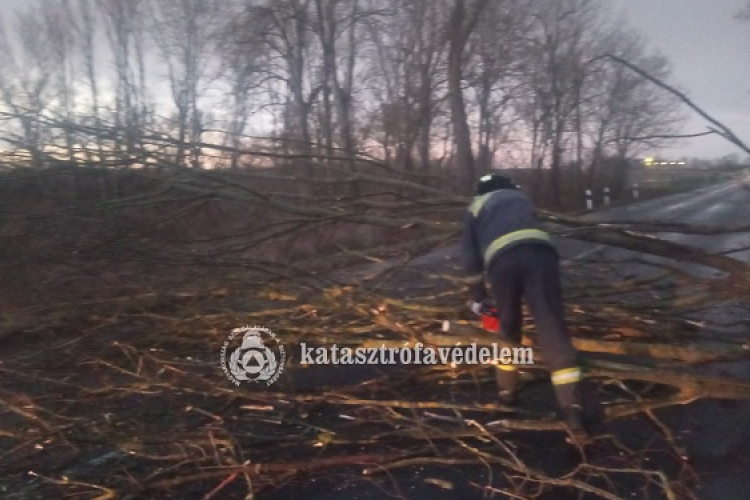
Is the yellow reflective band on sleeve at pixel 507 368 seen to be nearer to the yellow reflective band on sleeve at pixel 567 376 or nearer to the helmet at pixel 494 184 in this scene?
the yellow reflective band on sleeve at pixel 567 376

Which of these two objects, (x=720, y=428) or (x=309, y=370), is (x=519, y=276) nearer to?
(x=720, y=428)

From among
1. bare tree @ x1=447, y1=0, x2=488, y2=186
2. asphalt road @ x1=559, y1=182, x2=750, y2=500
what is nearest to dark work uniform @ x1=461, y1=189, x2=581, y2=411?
asphalt road @ x1=559, y1=182, x2=750, y2=500

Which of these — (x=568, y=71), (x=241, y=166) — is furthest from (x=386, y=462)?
(x=568, y=71)

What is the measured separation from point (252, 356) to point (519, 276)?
2.03 meters

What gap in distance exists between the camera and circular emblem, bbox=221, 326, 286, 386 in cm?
507

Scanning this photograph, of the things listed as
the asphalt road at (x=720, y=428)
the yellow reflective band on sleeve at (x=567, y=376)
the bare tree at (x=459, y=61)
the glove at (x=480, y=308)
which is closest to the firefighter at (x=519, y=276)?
the yellow reflective band on sleeve at (x=567, y=376)

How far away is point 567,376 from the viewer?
3.92 m

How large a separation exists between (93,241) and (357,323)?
6.34 feet

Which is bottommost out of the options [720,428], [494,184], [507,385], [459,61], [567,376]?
[720,428]

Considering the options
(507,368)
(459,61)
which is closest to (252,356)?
(507,368)

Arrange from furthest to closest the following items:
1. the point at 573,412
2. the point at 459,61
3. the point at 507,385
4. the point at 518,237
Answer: the point at 459,61 < the point at 507,385 < the point at 518,237 < the point at 573,412

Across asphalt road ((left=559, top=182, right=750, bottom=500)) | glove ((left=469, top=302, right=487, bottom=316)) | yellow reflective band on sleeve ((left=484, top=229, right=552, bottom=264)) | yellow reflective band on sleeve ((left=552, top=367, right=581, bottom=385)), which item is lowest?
asphalt road ((left=559, top=182, right=750, bottom=500))

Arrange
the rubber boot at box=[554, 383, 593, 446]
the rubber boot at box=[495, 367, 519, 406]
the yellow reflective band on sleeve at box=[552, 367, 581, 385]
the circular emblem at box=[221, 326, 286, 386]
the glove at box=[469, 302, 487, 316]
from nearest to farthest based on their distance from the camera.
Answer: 1. the rubber boot at box=[554, 383, 593, 446]
2. the yellow reflective band on sleeve at box=[552, 367, 581, 385]
3. the rubber boot at box=[495, 367, 519, 406]
4. the glove at box=[469, 302, 487, 316]
5. the circular emblem at box=[221, 326, 286, 386]

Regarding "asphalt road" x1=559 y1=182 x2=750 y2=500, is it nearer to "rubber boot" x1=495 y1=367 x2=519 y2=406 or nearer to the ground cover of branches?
the ground cover of branches
